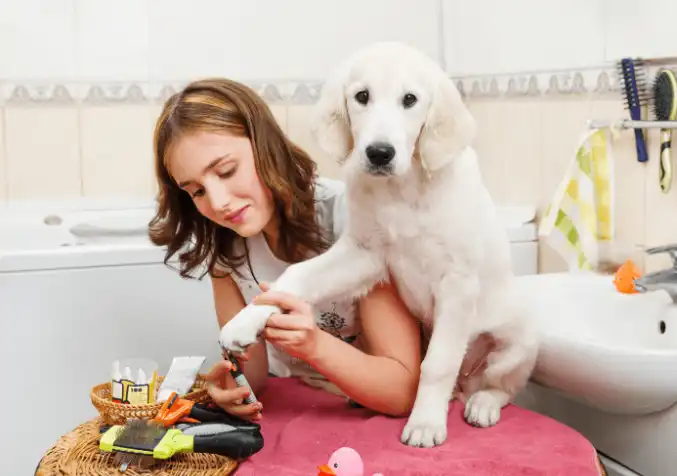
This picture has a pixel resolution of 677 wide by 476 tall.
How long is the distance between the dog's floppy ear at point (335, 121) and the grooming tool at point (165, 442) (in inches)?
16.5

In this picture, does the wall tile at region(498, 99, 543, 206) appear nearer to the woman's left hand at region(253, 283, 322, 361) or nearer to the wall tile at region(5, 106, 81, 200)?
the woman's left hand at region(253, 283, 322, 361)

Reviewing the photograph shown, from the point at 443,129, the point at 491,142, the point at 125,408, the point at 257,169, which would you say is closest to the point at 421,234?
the point at 443,129

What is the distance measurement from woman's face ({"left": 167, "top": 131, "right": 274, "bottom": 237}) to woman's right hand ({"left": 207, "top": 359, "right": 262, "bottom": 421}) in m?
0.22

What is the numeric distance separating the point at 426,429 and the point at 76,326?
0.89 m

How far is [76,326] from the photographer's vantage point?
1812 millimetres

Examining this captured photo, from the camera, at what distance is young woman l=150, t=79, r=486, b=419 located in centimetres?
130

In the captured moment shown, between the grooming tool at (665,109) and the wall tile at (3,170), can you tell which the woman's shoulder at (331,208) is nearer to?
the grooming tool at (665,109)

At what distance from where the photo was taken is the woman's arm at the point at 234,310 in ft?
4.92

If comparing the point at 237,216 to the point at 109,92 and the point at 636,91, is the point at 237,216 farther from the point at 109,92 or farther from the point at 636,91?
the point at 109,92

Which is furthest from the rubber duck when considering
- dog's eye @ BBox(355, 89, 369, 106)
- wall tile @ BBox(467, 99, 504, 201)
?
wall tile @ BBox(467, 99, 504, 201)

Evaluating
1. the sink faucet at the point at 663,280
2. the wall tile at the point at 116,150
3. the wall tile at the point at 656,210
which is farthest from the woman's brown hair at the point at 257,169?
the wall tile at the point at 116,150

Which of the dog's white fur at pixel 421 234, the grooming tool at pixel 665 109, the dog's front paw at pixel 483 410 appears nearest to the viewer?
the dog's white fur at pixel 421 234

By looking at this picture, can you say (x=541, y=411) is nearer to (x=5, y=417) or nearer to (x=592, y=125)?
(x=592, y=125)

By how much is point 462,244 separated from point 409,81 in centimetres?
26
